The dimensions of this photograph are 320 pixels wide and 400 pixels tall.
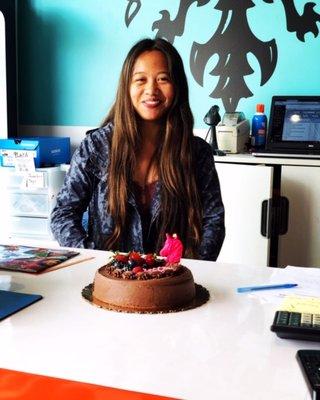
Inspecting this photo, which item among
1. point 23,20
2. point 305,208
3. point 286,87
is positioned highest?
point 23,20

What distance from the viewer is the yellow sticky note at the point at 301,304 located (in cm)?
97

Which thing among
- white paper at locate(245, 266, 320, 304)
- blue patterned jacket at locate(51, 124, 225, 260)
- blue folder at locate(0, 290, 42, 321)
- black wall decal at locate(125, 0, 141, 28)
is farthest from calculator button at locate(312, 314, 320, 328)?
black wall decal at locate(125, 0, 141, 28)

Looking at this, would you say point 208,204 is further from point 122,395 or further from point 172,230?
point 122,395

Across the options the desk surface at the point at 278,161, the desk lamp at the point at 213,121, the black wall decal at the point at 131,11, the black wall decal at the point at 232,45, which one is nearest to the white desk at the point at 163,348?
the desk surface at the point at 278,161

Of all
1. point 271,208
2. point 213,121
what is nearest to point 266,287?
point 271,208

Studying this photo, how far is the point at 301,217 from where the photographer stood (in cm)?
285

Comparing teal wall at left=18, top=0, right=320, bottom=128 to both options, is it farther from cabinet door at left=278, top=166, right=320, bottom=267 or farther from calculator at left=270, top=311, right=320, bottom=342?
calculator at left=270, top=311, right=320, bottom=342

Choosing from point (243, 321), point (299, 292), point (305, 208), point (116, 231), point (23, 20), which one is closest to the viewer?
point (243, 321)

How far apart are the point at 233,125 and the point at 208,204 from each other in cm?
124

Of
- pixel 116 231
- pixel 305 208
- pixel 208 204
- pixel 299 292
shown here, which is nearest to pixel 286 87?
pixel 305 208

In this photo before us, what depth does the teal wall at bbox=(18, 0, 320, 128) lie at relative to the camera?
3.06 metres

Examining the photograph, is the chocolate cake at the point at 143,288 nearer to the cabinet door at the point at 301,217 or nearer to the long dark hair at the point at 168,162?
the long dark hair at the point at 168,162

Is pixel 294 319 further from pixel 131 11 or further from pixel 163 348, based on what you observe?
pixel 131 11

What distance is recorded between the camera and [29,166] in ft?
10.4
